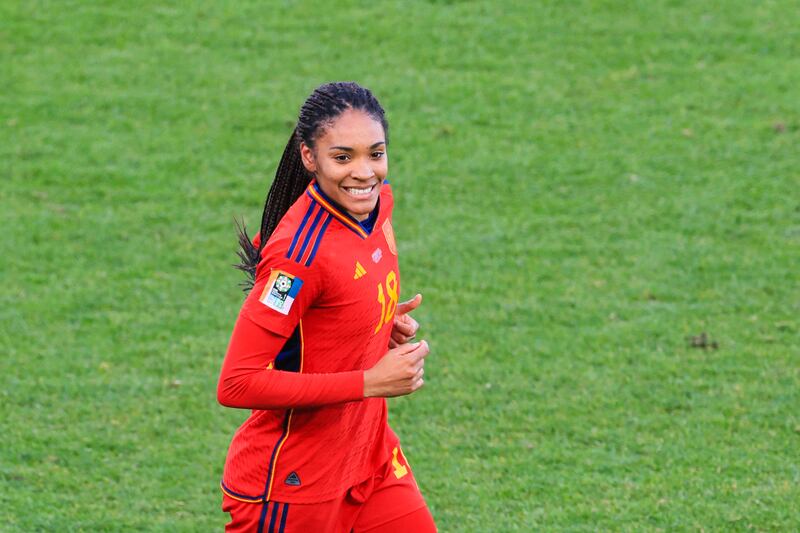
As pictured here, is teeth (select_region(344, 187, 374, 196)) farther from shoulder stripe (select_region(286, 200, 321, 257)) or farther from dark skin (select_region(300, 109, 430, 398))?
shoulder stripe (select_region(286, 200, 321, 257))

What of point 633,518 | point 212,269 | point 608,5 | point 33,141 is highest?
point 608,5

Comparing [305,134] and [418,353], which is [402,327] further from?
[305,134]

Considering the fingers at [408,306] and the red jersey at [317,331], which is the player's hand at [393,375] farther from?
the fingers at [408,306]

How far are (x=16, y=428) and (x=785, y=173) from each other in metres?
6.49

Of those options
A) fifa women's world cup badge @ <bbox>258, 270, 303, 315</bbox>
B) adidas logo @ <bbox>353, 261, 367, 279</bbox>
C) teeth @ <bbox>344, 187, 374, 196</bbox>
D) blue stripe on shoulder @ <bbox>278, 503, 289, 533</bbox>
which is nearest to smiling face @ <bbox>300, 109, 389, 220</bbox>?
teeth @ <bbox>344, 187, 374, 196</bbox>

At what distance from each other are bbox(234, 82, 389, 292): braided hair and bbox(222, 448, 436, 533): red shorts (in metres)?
0.86

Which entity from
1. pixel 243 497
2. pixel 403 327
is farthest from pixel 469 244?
pixel 243 497

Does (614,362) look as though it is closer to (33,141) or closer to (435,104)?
(435,104)

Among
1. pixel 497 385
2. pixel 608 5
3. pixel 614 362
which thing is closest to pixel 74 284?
pixel 497 385

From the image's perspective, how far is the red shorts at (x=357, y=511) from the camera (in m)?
4.32

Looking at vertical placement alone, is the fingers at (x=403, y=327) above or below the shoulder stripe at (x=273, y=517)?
above

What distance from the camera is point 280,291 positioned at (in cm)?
399

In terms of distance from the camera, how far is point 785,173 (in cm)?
1058

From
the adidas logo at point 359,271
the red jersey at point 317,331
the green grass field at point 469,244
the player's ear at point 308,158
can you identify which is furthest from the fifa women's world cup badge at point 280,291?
the green grass field at point 469,244
